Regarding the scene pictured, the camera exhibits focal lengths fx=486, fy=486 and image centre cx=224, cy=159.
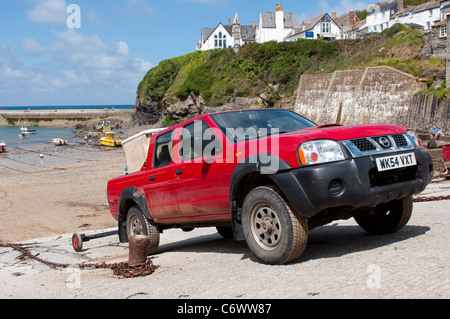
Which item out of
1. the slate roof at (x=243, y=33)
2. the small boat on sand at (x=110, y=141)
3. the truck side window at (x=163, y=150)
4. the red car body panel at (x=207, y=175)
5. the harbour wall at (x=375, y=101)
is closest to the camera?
the red car body panel at (x=207, y=175)

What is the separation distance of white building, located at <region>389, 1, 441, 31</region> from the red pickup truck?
2701 inches

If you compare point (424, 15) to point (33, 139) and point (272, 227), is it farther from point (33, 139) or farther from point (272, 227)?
point (272, 227)

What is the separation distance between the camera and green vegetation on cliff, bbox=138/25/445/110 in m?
42.9

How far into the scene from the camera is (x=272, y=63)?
2365 inches

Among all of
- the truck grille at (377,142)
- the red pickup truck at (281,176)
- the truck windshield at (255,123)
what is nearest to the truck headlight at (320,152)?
the red pickup truck at (281,176)

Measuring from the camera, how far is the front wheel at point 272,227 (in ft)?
16.7

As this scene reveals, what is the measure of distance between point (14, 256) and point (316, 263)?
19.6 ft

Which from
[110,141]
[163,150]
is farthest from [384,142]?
[110,141]

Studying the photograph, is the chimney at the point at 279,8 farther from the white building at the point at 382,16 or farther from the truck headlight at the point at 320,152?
the truck headlight at the point at 320,152

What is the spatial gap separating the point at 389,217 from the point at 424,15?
74.9m

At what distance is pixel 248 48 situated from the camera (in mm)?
63469

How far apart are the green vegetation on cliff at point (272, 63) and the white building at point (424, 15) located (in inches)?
780
